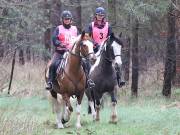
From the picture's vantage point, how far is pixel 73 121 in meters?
13.7

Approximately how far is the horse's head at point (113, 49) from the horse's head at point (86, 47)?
3.00 ft

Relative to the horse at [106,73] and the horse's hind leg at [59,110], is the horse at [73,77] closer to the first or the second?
the horse's hind leg at [59,110]

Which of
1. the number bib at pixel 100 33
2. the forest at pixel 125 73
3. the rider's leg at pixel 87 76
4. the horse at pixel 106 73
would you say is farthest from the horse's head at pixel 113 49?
the forest at pixel 125 73

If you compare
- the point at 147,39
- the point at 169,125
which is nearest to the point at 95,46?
the point at 169,125

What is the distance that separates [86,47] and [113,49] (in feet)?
3.46

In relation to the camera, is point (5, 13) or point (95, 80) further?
point (5, 13)

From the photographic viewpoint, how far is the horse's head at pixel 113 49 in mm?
12484

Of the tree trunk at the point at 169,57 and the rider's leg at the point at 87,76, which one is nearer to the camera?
the rider's leg at the point at 87,76

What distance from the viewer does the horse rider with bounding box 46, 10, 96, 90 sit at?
12.7 metres

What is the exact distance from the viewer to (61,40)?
42.5ft

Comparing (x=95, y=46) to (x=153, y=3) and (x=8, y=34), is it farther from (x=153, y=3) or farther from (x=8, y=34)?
(x=8, y=34)

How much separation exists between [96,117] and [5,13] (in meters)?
8.74

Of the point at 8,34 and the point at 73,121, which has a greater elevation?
the point at 8,34

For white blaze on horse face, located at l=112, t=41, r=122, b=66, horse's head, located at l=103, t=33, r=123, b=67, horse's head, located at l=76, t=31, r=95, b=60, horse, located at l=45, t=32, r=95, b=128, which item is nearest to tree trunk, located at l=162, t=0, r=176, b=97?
horse's head, located at l=103, t=33, r=123, b=67
